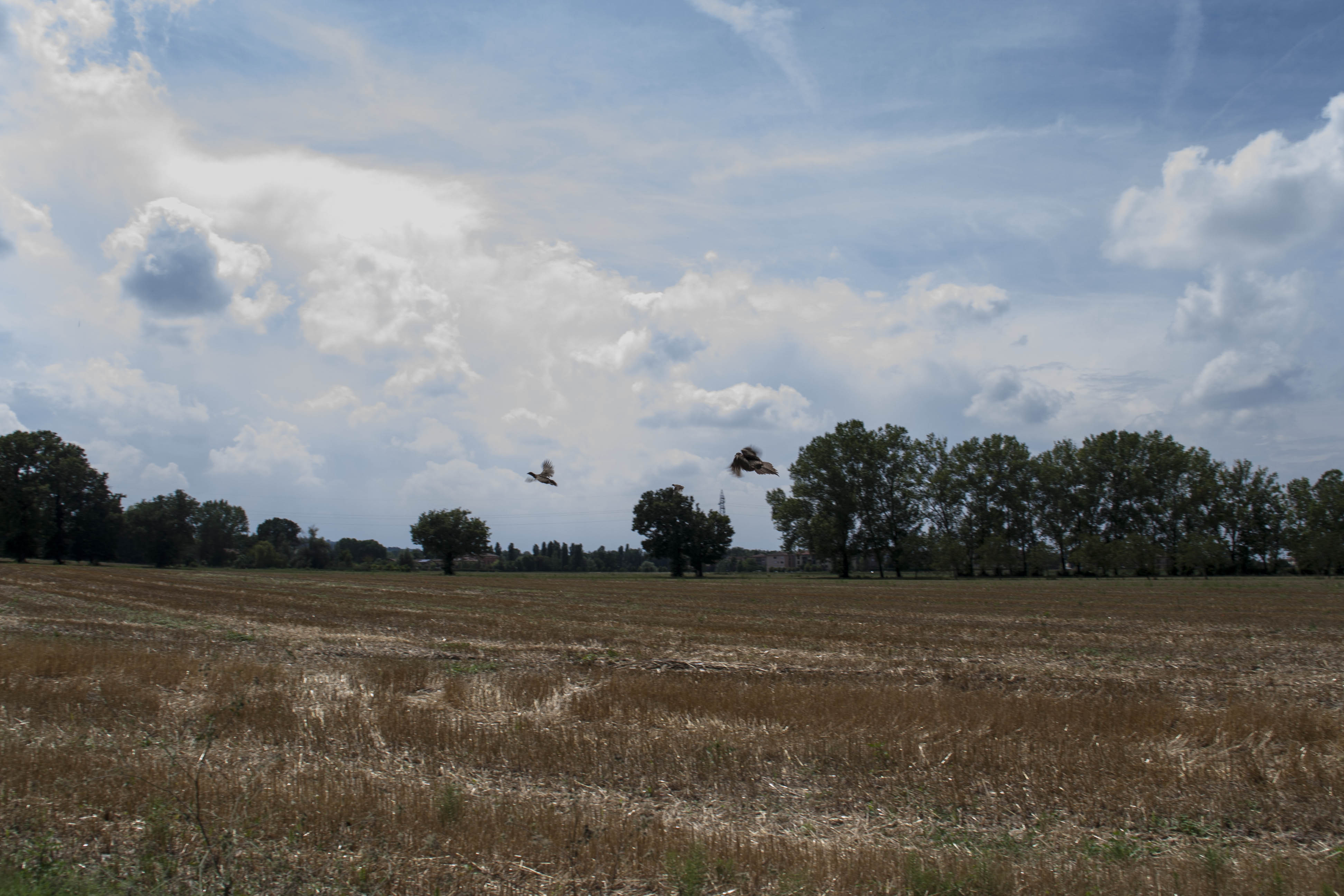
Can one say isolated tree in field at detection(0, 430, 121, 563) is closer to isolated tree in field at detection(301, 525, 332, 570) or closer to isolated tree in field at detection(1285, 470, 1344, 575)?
isolated tree in field at detection(301, 525, 332, 570)

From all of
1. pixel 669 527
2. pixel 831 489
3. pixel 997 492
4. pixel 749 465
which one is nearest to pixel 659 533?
pixel 669 527

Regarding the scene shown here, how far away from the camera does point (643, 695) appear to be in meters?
13.2

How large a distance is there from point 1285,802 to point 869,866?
528 centimetres

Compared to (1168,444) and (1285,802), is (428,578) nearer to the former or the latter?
(1285,802)

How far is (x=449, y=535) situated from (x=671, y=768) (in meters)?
122

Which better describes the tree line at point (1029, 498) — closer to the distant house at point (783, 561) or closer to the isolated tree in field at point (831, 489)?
the isolated tree in field at point (831, 489)

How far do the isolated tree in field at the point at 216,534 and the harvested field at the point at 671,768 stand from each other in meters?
155

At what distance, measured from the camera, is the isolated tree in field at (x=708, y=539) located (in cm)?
12094

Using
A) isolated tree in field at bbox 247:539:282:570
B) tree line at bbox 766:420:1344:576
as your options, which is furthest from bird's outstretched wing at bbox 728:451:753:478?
isolated tree in field at bbox 247:539:282:570

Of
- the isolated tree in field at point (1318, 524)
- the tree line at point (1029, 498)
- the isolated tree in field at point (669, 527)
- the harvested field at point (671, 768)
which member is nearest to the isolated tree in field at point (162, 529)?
the isolated tree in field at point (669, 527)

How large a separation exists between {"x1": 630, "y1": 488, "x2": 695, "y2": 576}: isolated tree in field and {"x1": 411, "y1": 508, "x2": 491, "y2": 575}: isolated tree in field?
2691 centimetres

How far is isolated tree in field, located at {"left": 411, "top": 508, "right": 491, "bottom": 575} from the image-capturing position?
126 metres

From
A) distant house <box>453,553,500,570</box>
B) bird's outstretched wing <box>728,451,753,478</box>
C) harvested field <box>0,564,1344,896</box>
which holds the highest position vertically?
bird's outstretched wing <box>728,451,753,478</box>

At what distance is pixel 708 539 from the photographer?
122 metres
